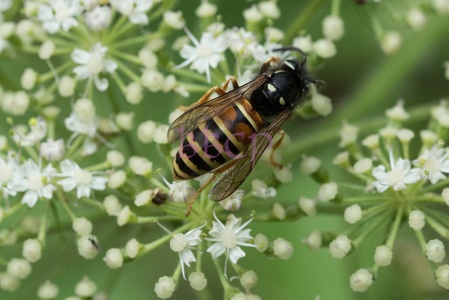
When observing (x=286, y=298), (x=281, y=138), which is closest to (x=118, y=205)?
(x=281, y=138)

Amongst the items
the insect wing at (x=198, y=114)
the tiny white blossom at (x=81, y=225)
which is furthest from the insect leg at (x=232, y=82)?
the tiny white blossom at (x=81, y=225)

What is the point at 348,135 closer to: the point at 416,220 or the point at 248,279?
the point at 416,220

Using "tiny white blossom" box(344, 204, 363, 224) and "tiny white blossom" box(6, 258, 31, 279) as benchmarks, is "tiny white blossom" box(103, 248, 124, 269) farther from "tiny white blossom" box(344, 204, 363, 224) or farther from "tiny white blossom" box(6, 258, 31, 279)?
"tiny white blossom" box(344, 204, 363, 224)

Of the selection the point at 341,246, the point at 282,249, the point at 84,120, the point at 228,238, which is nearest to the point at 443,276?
the point at 341,246

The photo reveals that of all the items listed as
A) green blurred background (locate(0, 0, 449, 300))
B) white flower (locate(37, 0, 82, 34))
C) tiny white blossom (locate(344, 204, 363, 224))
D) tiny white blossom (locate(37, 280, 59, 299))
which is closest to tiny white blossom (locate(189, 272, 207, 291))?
green blurred background (locate(0, 0, 449, 300))

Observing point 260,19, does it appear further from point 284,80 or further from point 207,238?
point 207,238

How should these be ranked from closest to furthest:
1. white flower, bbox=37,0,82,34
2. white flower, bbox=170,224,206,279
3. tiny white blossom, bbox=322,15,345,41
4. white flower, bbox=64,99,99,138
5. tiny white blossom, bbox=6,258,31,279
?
white flower, bbox=170,224,206,279, tiny white blossom, bbox=6,258,31,279, white flower, bbox=64,99,99,138, white flower, bbox=37,0,82,34, tiny white blossom, bbox=322,15,345,41
